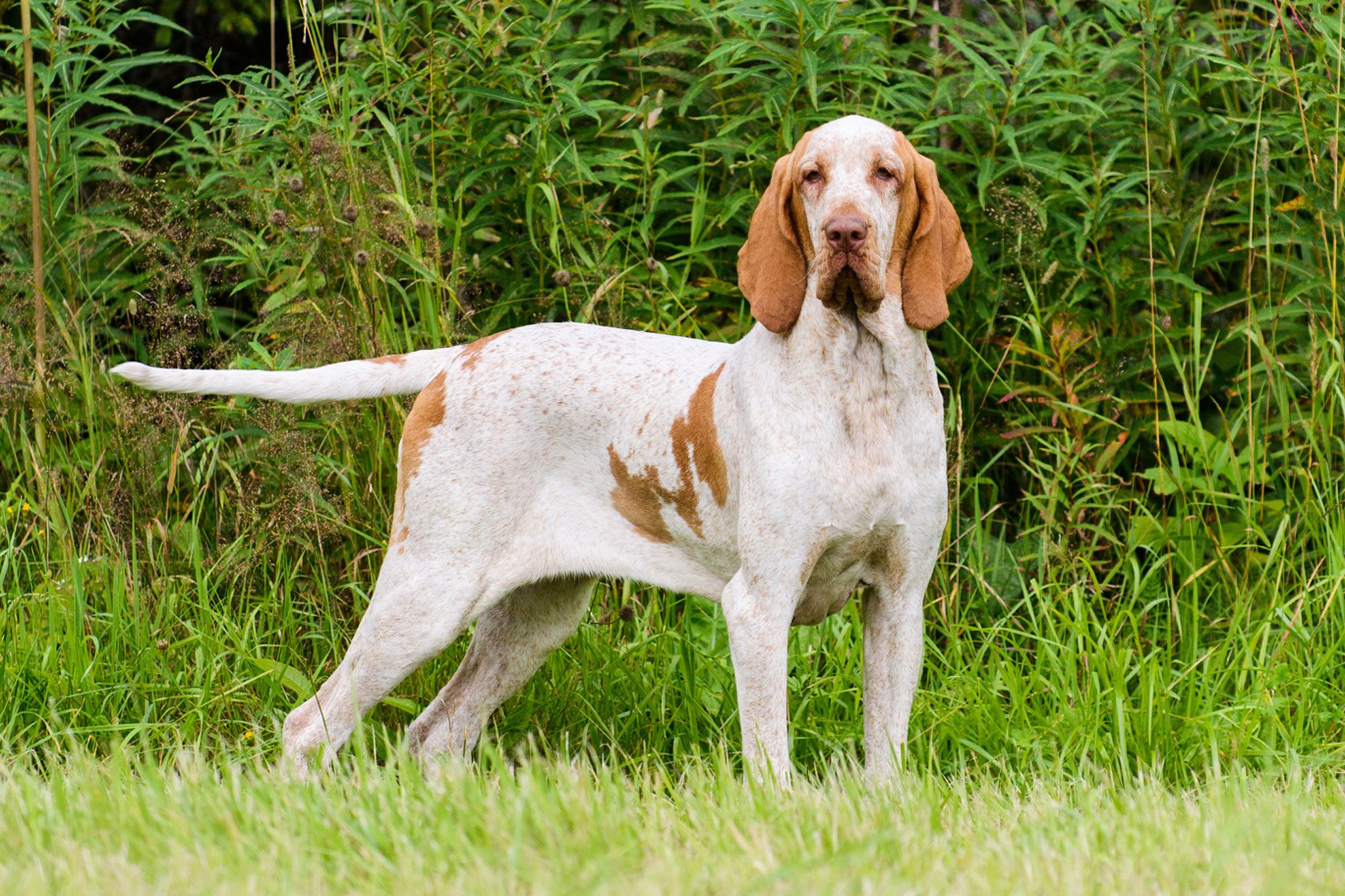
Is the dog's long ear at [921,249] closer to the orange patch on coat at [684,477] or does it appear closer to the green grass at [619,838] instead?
the orange patch on coat at [684,477]

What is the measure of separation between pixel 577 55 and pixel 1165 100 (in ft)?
6.50

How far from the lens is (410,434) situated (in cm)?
389

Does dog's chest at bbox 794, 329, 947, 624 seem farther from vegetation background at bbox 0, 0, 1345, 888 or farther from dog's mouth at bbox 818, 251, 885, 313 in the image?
vegetation background at bbox 0, 0, 1345, 888

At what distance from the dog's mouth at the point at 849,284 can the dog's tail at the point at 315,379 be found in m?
1.19

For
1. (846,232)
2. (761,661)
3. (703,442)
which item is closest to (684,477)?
(703,442)

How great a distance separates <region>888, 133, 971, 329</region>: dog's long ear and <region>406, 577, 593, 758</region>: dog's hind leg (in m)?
1.31

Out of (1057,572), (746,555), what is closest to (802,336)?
(746,555)

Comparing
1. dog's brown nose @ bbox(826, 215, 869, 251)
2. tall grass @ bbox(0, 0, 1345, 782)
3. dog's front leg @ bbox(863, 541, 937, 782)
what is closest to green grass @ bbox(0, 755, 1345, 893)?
dog's front leg @ bbox(863, 541, 937, 782)

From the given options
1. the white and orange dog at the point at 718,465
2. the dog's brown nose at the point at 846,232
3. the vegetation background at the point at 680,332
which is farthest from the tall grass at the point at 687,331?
the dog's brown nose at the point at 846,232

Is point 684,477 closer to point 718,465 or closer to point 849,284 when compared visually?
point 718,465

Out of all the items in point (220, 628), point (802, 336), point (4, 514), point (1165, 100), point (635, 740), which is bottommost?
point (635, 740)

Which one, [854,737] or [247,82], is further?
[247,82]

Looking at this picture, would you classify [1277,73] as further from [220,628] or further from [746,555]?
[220,628]

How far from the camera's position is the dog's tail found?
3766 mm
